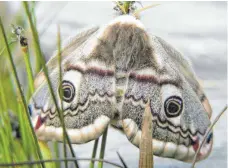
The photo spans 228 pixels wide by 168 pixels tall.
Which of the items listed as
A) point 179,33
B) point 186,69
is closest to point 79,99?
point 186,69

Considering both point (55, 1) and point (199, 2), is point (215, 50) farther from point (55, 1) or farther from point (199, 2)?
point (55, 1)

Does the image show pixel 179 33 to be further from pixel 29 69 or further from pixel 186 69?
pixel 29 69

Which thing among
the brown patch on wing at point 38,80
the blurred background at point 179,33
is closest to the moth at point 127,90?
the brown patch on wing at point 38,80

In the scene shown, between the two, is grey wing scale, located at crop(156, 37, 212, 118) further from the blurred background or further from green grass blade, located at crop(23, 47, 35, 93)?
green grass blade, located at crop(23, 47, 35, 93)

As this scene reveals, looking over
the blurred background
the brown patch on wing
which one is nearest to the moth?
the brown patch on wing

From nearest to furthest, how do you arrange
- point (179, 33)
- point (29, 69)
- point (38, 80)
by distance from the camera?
point (29, 69), point (38, 80), point (179, 33)
